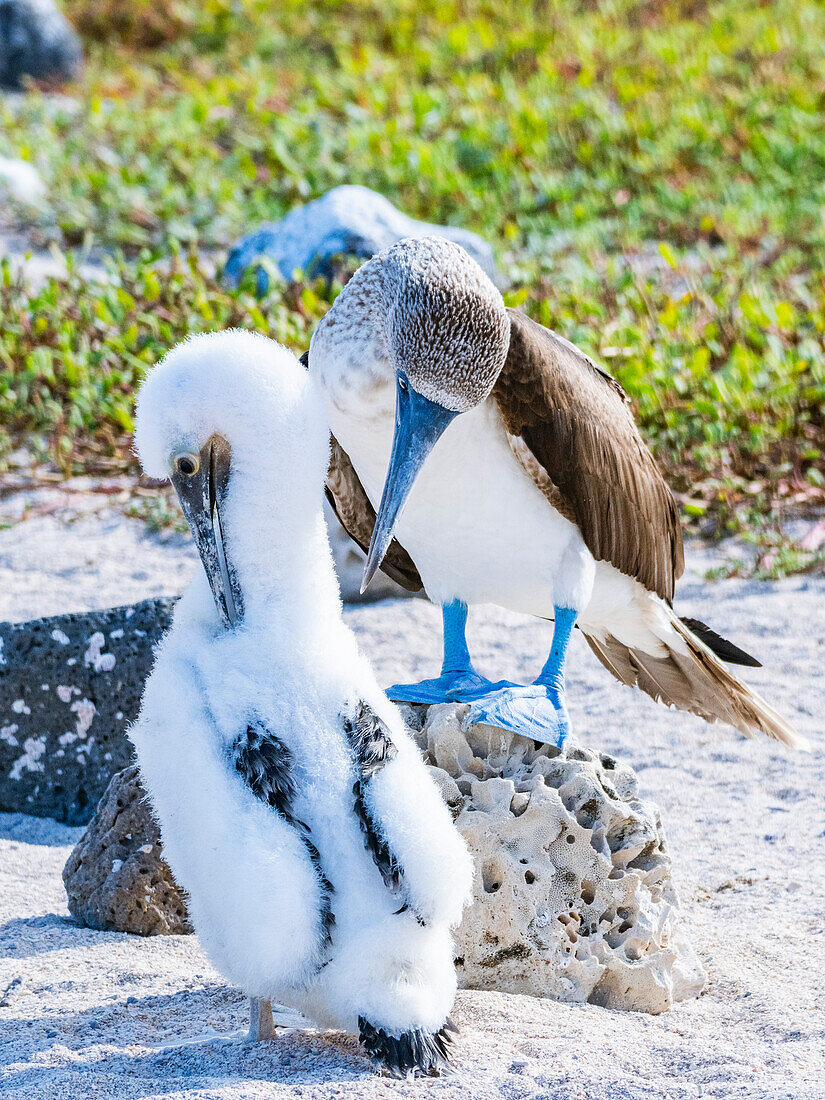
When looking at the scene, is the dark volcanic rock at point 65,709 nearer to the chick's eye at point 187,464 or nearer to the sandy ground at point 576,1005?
the sandy ground at point 576,1005

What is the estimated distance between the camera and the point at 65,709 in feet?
12.7

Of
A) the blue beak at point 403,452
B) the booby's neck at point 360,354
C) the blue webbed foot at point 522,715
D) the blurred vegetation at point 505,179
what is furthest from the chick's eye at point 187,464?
the blurred vegetation at point 505,179

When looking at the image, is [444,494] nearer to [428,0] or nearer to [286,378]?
[286,378]

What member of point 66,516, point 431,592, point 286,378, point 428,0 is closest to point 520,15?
point 428,0

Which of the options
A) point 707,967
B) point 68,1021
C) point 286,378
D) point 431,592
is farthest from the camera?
point 431,592

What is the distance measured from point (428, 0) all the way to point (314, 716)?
11573mm

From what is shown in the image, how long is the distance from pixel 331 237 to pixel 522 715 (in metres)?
4.76

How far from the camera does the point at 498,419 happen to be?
3.23 metres

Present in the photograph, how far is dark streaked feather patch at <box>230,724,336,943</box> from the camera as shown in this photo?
7.50 ft

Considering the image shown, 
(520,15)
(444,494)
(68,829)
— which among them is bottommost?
(68,829)

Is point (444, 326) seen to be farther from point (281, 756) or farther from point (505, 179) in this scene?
point (505, 179)

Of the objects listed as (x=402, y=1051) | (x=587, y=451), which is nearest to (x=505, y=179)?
(x=587, y=451)

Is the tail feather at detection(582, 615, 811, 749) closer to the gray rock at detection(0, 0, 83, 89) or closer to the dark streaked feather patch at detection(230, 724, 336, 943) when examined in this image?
the dark streaked feather patch at detection(230, 724, 336, 943)

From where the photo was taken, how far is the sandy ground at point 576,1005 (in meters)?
2.35
